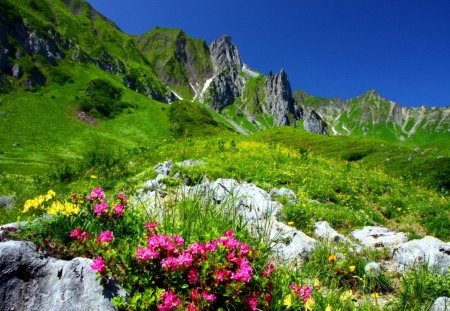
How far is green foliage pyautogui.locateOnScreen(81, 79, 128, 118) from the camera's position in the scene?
7777 cm

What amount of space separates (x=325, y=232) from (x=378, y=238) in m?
1.39

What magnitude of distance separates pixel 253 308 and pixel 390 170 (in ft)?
75.0

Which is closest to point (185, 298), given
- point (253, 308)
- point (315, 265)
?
point (253, 308)

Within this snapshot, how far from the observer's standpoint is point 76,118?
235 feet

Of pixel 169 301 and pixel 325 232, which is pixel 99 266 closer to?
pixel 169 301

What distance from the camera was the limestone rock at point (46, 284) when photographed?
370 cm

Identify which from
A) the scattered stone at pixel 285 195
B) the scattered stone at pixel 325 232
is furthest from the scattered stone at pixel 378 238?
the scattered stone at pixel 285 195

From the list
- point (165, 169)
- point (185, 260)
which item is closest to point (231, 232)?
point (185, 260)

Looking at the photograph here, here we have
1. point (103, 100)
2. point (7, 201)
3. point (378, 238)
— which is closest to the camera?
point (378, 238)

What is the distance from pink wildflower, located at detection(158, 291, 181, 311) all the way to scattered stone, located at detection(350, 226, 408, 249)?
6.38 m

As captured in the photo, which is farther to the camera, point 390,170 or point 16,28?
point 16,28

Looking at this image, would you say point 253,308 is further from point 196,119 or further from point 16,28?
point 16,28

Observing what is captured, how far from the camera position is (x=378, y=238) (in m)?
9.07

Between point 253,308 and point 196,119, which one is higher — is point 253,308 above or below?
below
